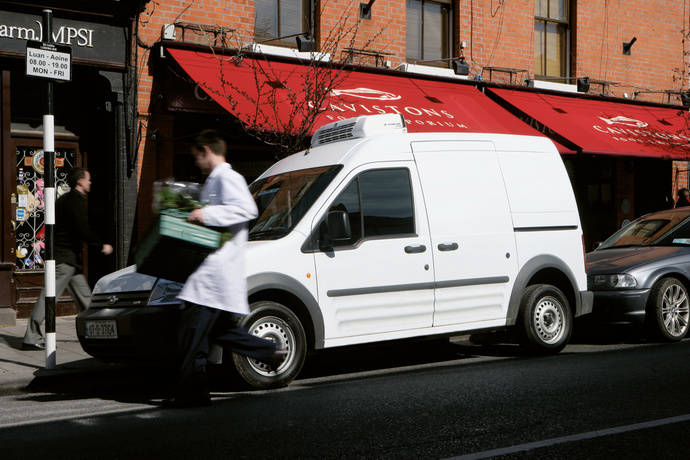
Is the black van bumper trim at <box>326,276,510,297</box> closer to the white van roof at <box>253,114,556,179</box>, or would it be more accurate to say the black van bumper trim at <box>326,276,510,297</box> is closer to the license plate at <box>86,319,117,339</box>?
the white van roof at <box>253,114,556,179</box>

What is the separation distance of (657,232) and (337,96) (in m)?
5.03

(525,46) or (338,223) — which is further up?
(525,46)

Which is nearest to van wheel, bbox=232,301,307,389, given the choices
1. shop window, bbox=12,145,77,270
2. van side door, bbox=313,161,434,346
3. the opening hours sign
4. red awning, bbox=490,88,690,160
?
van side door, bbox=313,161,434,346

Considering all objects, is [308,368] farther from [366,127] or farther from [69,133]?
[69,133]

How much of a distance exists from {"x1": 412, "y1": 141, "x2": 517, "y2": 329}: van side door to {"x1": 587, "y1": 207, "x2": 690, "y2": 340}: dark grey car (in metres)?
1.77

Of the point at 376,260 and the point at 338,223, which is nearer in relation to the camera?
the point at 338,223

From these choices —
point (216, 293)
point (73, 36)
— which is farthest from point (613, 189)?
point (216, 293)

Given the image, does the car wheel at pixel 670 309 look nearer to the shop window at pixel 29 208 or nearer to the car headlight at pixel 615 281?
the car headlight at pixel 615 281

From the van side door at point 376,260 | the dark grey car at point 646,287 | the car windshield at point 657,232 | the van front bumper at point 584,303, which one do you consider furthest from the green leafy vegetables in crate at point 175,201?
the car windshield at point 657,232

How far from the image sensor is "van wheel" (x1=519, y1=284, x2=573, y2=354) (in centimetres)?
827

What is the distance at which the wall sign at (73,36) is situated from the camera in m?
10.7

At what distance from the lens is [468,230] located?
25.6 ft

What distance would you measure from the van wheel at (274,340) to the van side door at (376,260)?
31 cm

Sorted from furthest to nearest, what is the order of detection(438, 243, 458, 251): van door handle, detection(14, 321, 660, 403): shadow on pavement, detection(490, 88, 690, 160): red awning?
1. detection(490, 88, 690, 160): red awning
2. detection(438, 243, 458, 251): van door handle
3. detection(14, 321, 660, 403): shadow on pavement
